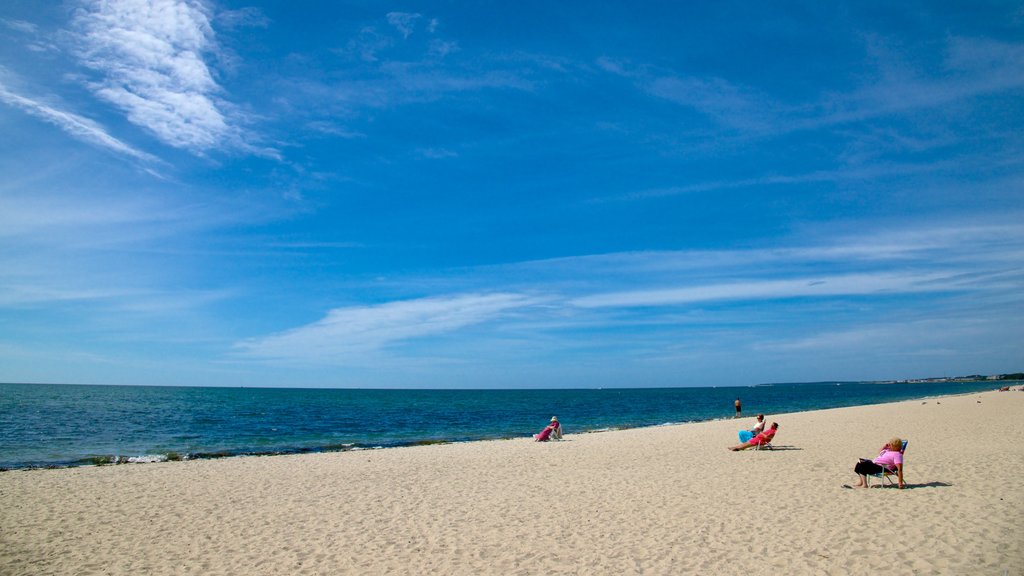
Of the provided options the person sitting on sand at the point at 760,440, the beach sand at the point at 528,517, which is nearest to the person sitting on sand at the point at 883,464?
the beach sand at the point at 528,517

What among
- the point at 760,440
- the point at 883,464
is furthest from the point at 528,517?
the point at 760,440

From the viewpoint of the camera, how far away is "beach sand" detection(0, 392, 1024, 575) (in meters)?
7.57

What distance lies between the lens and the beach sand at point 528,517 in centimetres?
757

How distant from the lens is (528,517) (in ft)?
32.8

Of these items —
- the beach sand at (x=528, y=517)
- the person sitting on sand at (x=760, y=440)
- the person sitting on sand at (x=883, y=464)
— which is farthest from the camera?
the person sitting on sand at (x=760, y=440)

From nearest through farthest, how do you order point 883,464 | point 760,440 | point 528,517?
point 528,517, point 883,464, point 760,440

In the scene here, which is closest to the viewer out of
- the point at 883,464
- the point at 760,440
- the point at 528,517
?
the point at 528,517

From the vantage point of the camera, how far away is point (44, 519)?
1015 centimetres

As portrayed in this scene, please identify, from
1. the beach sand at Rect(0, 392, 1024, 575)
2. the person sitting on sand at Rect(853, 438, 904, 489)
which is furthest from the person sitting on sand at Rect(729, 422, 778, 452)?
the person sitting on sand at Rect(853, 438, 904, 489)

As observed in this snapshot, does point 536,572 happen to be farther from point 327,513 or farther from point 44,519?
point 44,519

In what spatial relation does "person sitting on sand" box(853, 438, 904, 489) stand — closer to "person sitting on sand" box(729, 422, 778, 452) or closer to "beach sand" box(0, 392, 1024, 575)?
"beach sand" box(0, 392, 1024, 575)

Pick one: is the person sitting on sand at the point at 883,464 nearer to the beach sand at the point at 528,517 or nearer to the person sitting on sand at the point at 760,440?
the beach sand at the point at 528,517

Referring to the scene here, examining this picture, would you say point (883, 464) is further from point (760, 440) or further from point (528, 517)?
point (528, 517)

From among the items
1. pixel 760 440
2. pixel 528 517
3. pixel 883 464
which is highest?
pixel 883 464
